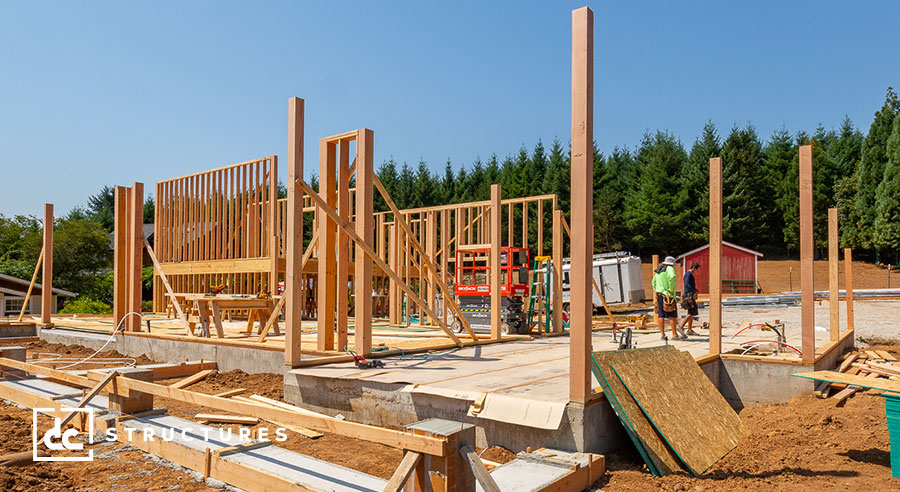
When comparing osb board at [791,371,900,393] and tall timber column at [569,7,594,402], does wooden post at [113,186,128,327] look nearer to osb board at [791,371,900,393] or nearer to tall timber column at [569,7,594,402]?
tall timber column at [569,7,594,402]

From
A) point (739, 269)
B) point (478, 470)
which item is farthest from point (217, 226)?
point (739, 269)

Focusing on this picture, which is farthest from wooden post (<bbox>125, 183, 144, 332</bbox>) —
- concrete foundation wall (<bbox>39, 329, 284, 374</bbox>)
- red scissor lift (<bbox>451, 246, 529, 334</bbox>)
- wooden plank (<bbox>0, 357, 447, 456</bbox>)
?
red scissor lift (<bbox>451, 246, 529, 334</bbox>)

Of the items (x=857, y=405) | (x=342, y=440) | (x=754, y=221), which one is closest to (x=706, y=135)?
(x=754, y=221)

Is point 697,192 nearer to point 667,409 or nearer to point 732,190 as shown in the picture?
point 732,190

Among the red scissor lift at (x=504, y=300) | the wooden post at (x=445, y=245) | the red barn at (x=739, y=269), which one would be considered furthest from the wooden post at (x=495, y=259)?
the red barn at (x=739, y=269)

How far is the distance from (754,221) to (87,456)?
1674 inches

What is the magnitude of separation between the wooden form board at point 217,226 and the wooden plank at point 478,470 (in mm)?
11152

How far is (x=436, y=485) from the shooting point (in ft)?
10.0

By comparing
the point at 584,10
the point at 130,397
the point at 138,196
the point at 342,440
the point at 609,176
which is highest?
the point at 609,176

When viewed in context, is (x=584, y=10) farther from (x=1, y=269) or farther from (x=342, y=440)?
(x=1, y=269)

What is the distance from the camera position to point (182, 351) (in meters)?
9.74

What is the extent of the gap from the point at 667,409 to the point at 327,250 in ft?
13.7

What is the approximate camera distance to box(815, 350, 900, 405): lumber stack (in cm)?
671

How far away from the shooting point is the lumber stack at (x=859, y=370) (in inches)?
264
